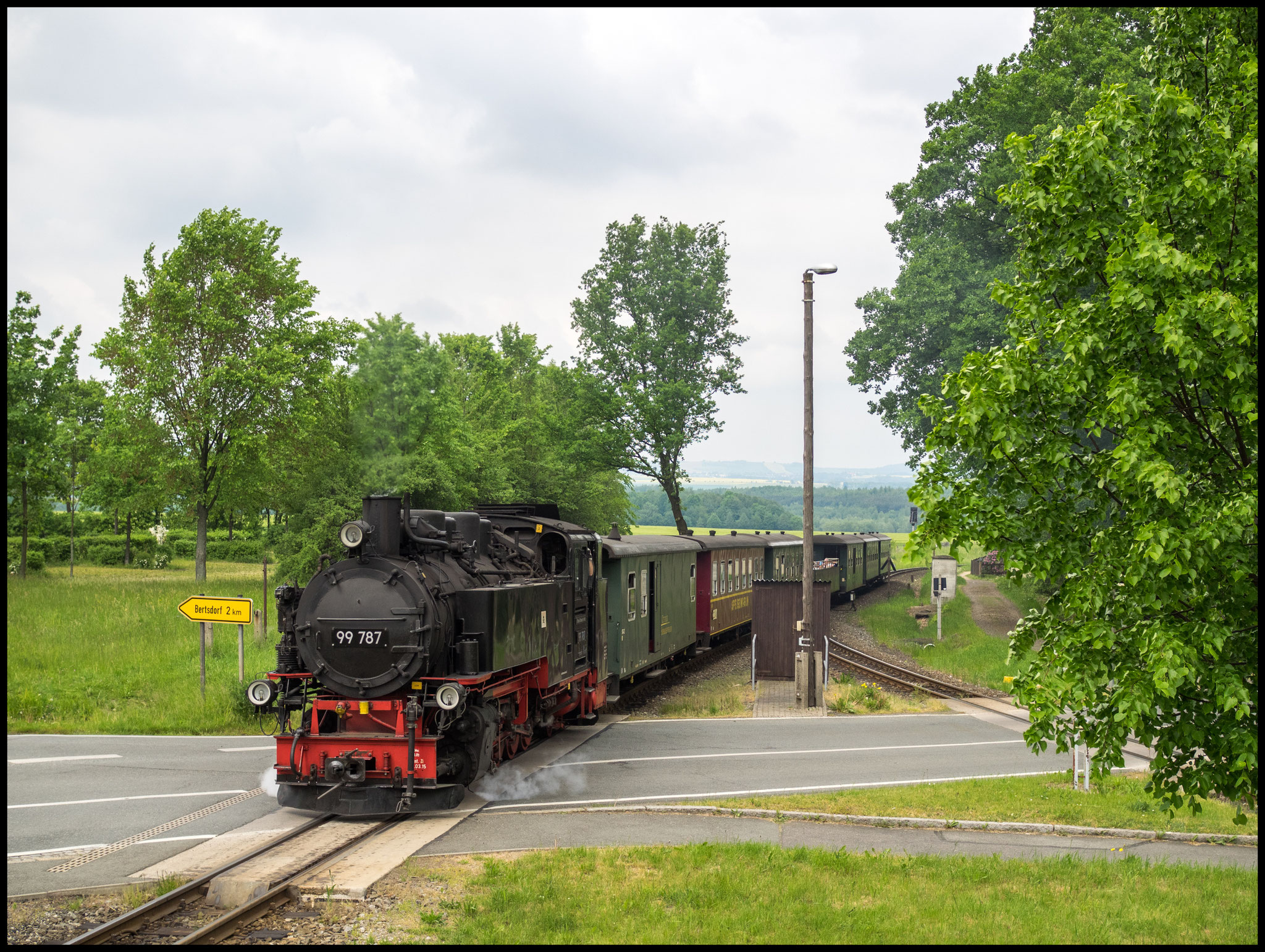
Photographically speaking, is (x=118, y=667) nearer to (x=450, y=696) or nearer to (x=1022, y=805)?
(x=450, y=696)

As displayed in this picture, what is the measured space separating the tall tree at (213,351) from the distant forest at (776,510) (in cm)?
2697

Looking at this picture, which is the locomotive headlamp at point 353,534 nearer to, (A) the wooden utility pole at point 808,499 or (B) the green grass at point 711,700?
(B) the green grass at point 711,700

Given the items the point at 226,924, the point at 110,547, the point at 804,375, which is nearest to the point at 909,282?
the point at 804,375

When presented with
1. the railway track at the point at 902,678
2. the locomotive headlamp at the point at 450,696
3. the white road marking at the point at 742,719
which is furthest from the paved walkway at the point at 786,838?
the railway track at the point at 902,678

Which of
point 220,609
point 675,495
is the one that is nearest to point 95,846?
point 220,609

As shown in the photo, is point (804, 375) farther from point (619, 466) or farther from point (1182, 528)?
point (619, 466)

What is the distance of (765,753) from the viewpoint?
13711 millimetres

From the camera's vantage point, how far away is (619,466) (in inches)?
1591

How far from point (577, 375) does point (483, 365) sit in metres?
8.56

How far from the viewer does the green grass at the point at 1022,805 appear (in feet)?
32.7

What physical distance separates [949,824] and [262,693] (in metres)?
7.22

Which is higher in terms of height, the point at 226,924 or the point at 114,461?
the point at 114,461

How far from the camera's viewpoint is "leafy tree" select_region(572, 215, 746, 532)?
133 ft

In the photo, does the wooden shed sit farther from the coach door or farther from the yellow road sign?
the yellow road sign
